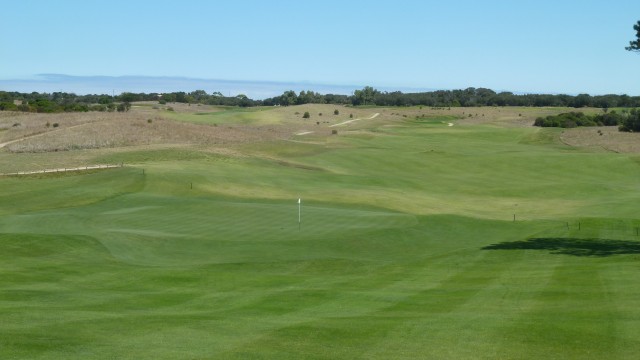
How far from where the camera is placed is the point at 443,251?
39.3 meters

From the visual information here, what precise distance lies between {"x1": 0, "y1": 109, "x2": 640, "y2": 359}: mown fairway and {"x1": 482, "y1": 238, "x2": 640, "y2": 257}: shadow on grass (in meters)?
0.16

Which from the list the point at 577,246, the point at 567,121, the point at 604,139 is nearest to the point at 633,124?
the point at 604,139

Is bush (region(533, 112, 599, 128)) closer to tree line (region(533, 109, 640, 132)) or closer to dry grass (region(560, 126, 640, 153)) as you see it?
tree line (region(533, 109, 640, 132))

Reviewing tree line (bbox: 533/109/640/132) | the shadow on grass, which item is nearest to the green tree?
the shadow on grass

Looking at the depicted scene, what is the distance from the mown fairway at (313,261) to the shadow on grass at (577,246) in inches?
6.4

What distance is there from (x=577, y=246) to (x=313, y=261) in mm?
13573

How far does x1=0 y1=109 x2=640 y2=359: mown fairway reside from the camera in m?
18.4

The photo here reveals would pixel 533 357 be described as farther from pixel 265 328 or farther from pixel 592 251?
pixel 592 251

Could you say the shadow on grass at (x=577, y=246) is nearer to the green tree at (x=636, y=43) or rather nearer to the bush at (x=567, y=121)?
the green tree at (x=636, y=43)

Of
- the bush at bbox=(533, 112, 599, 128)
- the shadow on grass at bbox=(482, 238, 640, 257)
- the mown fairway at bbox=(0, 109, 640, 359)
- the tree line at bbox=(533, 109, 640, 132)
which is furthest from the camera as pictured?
the bush at bbox=(533, 112, 599, 128)

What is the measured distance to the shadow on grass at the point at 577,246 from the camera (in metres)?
38.5

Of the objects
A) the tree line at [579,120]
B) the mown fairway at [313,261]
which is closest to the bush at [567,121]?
the tree line at [579,120]

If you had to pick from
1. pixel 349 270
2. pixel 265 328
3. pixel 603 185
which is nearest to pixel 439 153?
pixel 603 185

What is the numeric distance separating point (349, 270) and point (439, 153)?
201ft
